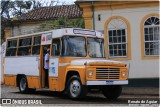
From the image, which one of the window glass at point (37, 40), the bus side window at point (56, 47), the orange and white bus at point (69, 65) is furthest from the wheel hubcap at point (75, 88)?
the window glass at point (37, 40)

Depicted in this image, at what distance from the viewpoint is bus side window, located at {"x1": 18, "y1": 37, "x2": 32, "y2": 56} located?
17197 millimetres

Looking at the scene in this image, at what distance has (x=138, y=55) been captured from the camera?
63.8 feet

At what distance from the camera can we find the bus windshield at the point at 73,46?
14586 millimetres

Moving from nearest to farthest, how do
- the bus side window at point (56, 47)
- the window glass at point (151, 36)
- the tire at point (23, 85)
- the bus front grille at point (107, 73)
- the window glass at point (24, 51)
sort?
the bus front grille at point (107, 73)
the bus side window at point (56, 47)
the window glass at point (24, 51)
the tire at point (23, 85)
the window glass at point (151, 36)

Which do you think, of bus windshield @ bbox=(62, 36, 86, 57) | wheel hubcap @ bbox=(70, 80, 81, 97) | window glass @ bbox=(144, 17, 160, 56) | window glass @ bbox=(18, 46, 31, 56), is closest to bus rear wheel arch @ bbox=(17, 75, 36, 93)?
window glass @ bbox=(18, 46, 31, 56)

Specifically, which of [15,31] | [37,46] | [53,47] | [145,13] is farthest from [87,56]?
[15,31]

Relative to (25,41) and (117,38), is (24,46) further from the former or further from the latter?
(117,38)

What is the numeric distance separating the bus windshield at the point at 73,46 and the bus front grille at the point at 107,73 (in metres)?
1.48

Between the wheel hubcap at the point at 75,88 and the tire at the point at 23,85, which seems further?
the tire at the point at 23,85

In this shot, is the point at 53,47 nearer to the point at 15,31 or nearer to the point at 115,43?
the point at 115,43

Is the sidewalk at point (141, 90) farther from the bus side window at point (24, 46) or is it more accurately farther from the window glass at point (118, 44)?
the bus side window at point (24, 46)

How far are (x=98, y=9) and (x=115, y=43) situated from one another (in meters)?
2.09

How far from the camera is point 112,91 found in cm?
1478

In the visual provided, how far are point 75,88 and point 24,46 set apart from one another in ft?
15.6
